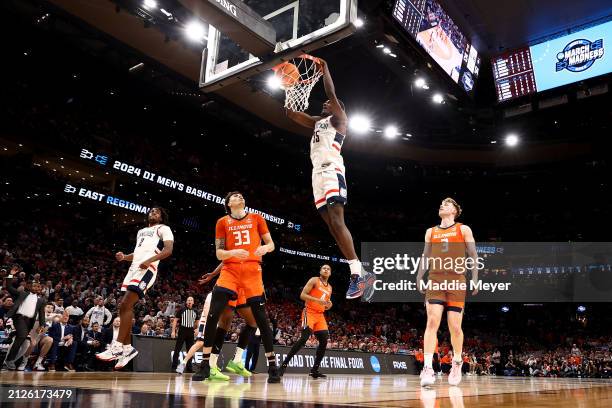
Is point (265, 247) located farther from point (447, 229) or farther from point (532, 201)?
point (532, 201)

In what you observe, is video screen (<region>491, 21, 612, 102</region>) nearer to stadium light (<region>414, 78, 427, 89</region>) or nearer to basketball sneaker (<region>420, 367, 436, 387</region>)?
stadium light (<region>414, 78, 427, 89</region>)

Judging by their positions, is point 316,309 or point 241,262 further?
point 316,309

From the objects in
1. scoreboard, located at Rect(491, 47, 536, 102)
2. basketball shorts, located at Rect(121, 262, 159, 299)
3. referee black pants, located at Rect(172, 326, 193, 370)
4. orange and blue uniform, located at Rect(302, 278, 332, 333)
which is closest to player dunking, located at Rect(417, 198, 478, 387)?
orange and blue uniform, located at Rect(302, 278, 332, 333)

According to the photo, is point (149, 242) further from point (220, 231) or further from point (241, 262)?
point (241, 262)

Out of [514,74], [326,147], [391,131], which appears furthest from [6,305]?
[391,131]

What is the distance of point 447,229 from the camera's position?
624 centimetres

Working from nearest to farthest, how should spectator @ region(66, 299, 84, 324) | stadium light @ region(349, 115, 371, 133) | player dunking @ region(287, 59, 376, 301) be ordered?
1. player dunking @ region(287, 59, 376, 301)
2. spectator @ region(66, 299, 84, 324)
3. stadium light @ region(349, 115, 371, 133)

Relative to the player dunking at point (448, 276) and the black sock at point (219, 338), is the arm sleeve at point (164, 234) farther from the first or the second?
the player dunking at point (448, 276)

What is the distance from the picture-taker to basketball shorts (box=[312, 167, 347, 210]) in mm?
5379

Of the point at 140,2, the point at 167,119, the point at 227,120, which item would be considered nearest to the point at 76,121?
the point at 167,119

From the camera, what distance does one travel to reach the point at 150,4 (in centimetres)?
1305

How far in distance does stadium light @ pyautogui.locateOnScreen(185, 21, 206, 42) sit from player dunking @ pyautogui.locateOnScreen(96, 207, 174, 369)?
8973mm

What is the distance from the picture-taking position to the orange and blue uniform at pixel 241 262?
570cm

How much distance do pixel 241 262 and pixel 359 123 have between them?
1615 cm
